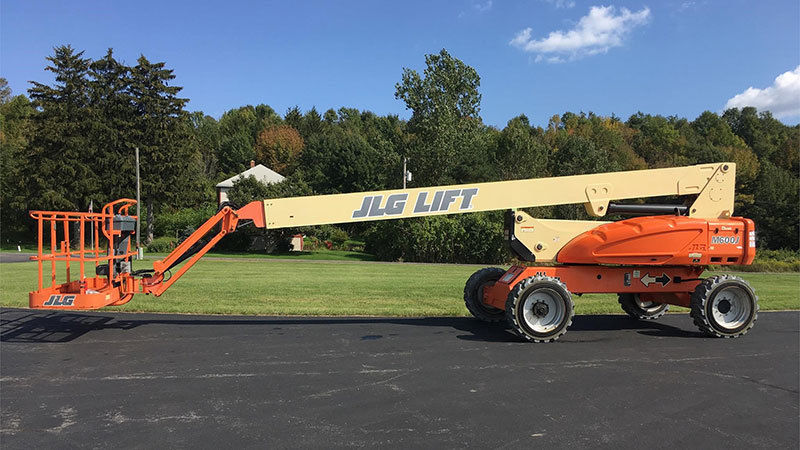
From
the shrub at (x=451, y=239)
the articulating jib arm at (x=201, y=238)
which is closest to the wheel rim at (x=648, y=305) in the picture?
the articulating jib arm at (x=201, y=238)

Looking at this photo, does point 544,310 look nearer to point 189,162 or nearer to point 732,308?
point 732,308

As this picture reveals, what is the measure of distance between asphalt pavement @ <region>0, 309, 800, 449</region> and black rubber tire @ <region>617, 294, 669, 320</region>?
95 cm

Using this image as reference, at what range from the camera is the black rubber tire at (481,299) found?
30.9 ft

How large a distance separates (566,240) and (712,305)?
8.69 ft

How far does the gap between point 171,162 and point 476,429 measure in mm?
48878

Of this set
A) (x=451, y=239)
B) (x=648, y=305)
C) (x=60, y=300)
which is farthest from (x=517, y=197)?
(x=451, y=239)

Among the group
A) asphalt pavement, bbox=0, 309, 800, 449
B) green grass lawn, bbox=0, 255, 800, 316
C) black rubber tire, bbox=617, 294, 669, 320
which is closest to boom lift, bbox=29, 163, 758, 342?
asphalt pavement, bbox=0, 309, 800, 449

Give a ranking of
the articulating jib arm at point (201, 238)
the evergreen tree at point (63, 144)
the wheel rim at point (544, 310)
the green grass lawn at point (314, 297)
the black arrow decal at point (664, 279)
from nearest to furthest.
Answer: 1. the wheel rim at point (544, 310)
2. the articulating jib arm at point (201, 238)
3. the black arrow decal at point (664, 279)
4. the green grass lawn at point (314, 297)
5. the evergreen tree at point (63, 144)

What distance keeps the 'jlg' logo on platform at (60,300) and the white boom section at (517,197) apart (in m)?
3.06

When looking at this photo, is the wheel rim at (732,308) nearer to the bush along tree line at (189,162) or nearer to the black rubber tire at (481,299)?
the black rubber tire at (481,299)

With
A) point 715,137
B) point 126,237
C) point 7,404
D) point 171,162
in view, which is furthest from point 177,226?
point 715,137

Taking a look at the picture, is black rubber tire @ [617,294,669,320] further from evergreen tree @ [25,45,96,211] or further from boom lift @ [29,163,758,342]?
evergreen tree @ [25,45,96,211]

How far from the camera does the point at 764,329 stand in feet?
30.4

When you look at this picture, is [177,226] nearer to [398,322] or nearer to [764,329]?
[398,322]
